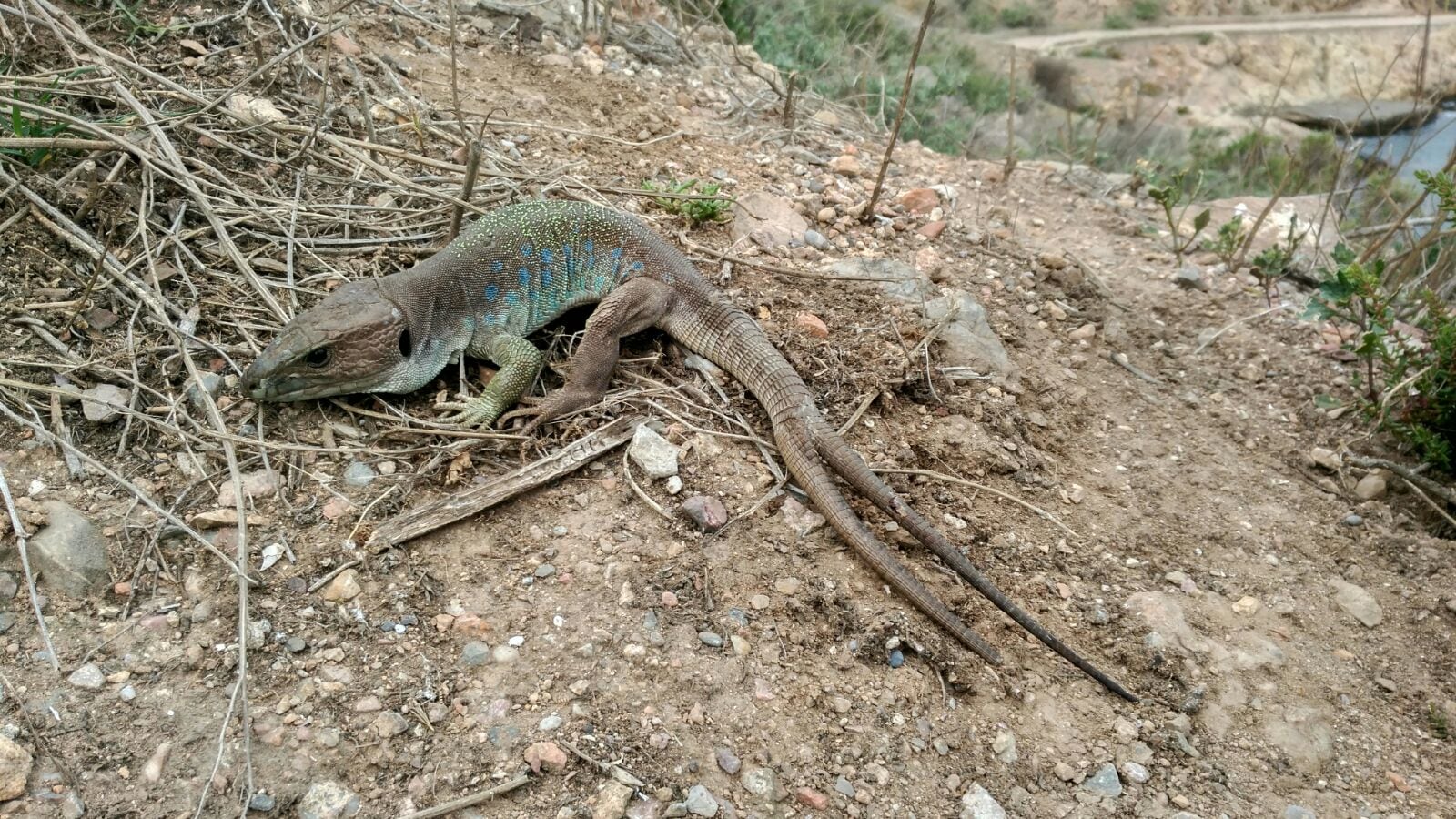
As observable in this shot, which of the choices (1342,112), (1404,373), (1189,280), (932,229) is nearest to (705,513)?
(932,229)

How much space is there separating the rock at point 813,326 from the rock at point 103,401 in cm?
267

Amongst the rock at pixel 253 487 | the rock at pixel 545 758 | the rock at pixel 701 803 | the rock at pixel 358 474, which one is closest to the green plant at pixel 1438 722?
the rock at pixel 701 803

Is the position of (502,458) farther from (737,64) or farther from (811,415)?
(737,64)

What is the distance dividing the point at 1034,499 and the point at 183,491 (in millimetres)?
3138

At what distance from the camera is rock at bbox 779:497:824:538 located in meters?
3.24

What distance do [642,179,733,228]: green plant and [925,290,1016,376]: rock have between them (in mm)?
1204

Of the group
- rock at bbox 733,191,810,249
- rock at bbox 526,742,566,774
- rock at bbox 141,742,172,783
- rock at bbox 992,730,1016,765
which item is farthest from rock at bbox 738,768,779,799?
rock at bbox 733,191,810,249

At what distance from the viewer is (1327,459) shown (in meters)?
4.07

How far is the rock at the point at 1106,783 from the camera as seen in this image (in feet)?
8.64

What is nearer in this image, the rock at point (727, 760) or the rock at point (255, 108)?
the rock at point (727, 760)

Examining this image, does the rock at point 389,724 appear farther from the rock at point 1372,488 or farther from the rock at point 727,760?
the rock at point 1372,488

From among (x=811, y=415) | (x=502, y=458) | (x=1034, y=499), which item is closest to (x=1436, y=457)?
(x=1034, y=499)

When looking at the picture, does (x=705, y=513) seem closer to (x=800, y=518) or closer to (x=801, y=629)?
(x=800, y=518)

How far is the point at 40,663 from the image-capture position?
2393 mm
